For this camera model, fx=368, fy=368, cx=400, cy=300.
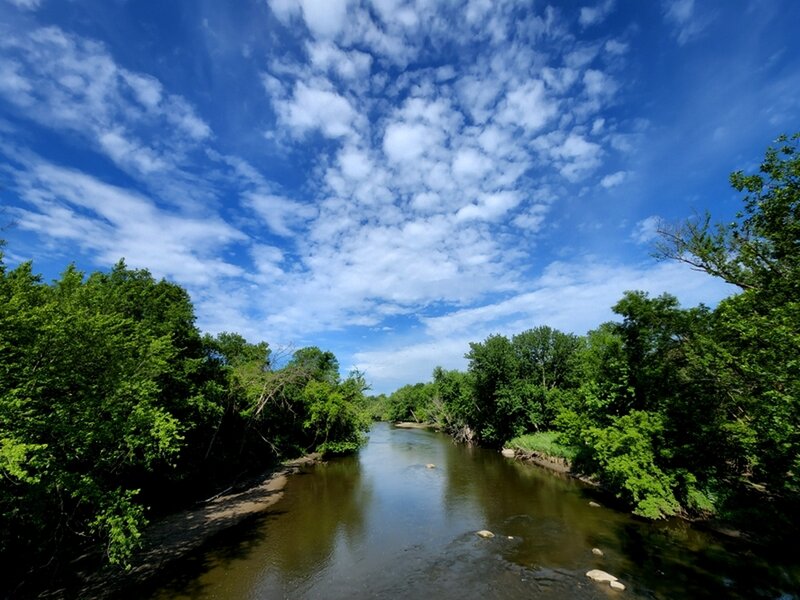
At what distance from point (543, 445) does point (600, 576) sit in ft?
84.5

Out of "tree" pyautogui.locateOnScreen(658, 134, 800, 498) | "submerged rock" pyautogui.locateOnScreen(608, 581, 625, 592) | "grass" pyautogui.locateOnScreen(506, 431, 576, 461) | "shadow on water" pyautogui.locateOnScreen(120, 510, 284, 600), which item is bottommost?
"submerged rock" pyautogui.locateOnScreen(608, 581, 625, 592)

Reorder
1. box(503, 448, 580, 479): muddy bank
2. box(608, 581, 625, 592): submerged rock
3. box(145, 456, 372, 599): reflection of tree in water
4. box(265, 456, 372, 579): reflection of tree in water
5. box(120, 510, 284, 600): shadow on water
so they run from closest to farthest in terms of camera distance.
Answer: box(608, 581, 625, 592): submerged rock → box(120, 510, 284, 600): shadow on water → box(145, 456, 372, 599): reflection of tree in water → box(265, 456, 372, 579): reflection of tree in water → box(503, 448, 580, 479): muddy bank

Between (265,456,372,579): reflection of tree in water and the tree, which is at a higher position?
the tree

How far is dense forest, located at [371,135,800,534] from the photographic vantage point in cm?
1172

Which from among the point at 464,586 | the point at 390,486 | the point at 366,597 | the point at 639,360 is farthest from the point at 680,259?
the point at 390,486

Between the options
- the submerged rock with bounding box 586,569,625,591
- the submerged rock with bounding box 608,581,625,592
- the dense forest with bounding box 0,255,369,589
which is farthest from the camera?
the submerged rock with bounding box 586,569,625,591

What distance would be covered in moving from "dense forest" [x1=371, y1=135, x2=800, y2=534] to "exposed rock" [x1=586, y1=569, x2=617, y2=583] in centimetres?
748

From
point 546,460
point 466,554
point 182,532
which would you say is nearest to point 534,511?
point 466,554

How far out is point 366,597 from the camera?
13.5 metres

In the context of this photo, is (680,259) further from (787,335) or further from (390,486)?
(390,486)

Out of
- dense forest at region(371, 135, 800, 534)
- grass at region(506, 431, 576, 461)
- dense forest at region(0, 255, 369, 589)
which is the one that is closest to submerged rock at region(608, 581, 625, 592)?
dense forest at region(371, 135, 800, 534)

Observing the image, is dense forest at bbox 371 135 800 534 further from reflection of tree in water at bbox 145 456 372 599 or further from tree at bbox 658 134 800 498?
reflection of tree in water at bbox 145 456 372 599

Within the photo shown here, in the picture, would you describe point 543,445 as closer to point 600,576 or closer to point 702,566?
point 702,566

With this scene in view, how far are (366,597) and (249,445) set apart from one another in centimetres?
2567
